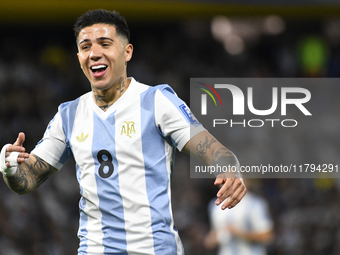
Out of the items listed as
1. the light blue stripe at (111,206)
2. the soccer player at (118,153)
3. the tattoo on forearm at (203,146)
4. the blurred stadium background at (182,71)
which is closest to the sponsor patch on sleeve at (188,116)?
the soccer player at (118,153)

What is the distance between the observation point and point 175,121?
8.20 ft

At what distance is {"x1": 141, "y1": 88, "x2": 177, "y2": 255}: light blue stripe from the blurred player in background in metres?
2.98

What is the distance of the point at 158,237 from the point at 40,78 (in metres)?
6.67

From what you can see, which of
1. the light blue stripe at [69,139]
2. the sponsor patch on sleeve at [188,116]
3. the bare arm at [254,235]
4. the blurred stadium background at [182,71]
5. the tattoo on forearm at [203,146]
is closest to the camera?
the tattoo on forearm at [203,146]

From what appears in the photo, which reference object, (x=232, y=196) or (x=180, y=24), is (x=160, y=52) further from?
(x=232, y=196)

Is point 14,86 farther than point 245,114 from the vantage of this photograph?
No

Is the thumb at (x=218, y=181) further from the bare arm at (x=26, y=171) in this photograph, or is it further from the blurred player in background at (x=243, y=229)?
the blurred player in background at (x=243, y=229)

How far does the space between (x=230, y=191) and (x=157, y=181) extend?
0.52 metres

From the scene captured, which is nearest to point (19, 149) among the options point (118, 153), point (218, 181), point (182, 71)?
point (118, 153)

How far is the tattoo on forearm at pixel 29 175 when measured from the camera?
2.62 m

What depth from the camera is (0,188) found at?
6879mm

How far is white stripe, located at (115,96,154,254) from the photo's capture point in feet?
8.09

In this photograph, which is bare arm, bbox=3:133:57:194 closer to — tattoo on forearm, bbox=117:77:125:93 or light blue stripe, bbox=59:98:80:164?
light blue stripe, bbox=59:98:80:164

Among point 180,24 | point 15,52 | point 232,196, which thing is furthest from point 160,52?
point 232,196
